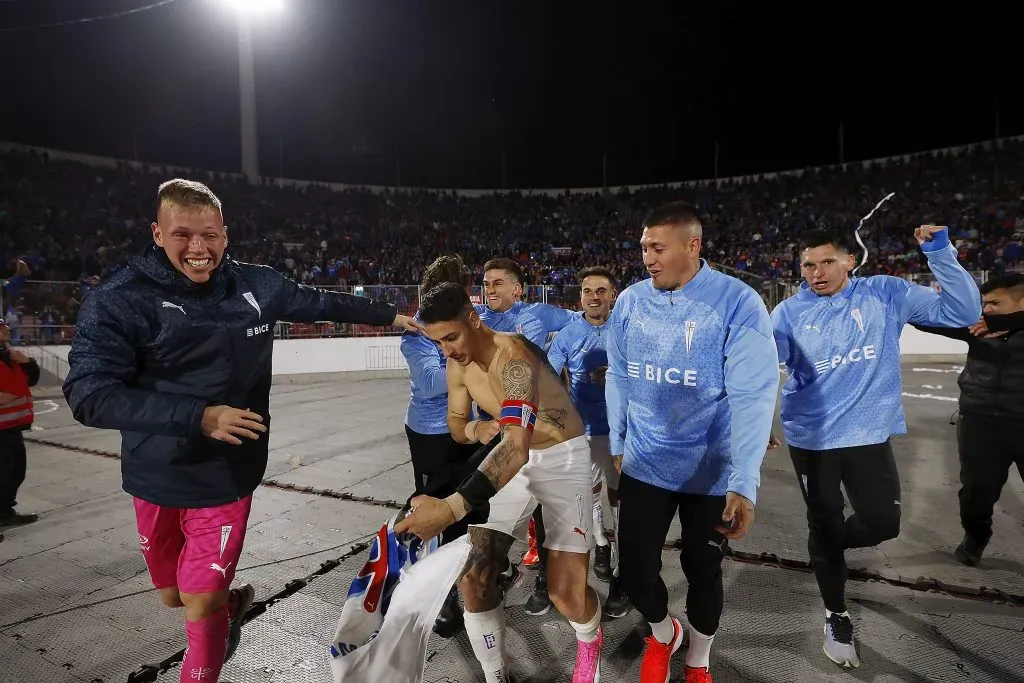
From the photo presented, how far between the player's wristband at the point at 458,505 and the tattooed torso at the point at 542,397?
0.60 metres

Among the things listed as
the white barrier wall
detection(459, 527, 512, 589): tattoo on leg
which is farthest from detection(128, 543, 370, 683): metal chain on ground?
the white barrier wall

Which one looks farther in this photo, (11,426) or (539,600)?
(11,426)

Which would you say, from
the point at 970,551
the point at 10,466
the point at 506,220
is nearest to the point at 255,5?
the point at 506,220

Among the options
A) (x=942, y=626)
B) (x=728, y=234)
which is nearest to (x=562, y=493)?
(x=942, y=626)

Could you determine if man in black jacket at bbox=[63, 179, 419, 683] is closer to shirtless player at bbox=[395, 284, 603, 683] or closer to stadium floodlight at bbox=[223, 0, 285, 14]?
shirtless player at bbox=[395, 284, 603, 683]

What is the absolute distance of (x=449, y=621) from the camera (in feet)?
9.70

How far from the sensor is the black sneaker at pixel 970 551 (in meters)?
3.62

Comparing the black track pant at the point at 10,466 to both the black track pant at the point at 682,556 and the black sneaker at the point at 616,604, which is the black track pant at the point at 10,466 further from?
the black track pant at the point at 682,556

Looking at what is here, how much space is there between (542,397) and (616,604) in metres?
1.44

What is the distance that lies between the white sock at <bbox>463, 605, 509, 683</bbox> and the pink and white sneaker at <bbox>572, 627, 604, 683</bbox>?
34cm

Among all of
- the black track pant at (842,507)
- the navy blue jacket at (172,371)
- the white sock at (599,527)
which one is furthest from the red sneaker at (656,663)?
the navy blue jacket at (172,371)

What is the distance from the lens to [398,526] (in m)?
1.88

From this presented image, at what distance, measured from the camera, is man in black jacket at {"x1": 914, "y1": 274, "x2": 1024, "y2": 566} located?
3539mm

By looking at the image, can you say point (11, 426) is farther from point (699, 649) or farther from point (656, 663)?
point (699, 649)
